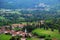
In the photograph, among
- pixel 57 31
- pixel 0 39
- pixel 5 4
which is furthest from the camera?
pixel 5 4

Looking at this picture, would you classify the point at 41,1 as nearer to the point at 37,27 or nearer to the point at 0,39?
the point at 37,27

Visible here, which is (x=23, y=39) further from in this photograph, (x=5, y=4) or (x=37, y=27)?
(x=5, y=4)

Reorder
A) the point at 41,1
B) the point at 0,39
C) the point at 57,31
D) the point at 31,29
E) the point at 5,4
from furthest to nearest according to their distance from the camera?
1. the point at 41,1
2. the point at 5,4
3. the point at 31,29
4. the point at 57,31
5. the point at 0,39

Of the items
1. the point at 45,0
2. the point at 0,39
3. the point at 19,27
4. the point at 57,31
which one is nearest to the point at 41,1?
the point at 45,0

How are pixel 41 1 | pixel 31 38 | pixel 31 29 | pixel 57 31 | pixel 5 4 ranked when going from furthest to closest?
pixel 41 1 → pixel 5 4 → pixel 31 29 → pixel 57 31 → pixel 31 38

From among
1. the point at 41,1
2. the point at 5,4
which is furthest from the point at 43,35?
the point at 41,1

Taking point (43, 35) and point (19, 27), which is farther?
point (19, 27)
